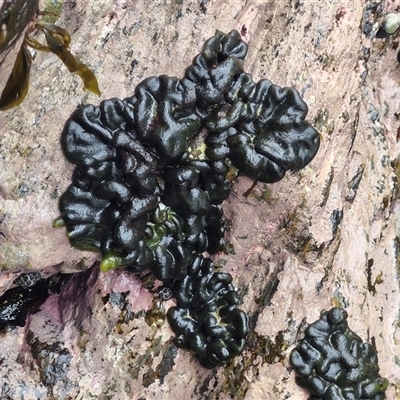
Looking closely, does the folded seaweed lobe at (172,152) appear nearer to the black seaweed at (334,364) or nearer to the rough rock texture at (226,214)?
the rough rock texture at (226,214)

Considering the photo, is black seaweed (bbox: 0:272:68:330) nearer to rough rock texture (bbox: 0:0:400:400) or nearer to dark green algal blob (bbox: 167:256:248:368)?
rough rock texture (bbox: 0:0:400:400)

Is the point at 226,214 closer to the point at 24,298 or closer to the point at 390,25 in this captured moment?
the point at 24,298

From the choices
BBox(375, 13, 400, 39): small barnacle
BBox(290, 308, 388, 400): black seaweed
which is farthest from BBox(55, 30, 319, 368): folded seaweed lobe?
BBox(375, 13, 400, 39): small barnacle

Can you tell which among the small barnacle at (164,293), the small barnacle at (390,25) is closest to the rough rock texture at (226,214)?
the small barnacle at (164,293)

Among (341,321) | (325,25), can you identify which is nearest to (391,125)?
(325,25)

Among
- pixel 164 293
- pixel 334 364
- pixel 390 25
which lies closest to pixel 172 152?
pixel 164 293

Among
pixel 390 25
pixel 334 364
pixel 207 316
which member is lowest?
pixel 334 364
